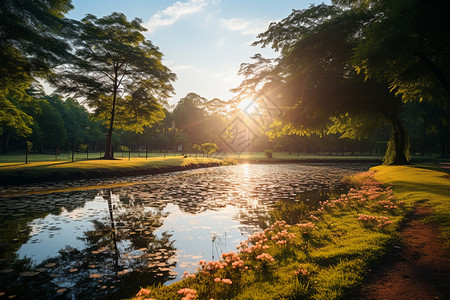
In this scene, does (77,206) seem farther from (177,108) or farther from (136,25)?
(177,108)

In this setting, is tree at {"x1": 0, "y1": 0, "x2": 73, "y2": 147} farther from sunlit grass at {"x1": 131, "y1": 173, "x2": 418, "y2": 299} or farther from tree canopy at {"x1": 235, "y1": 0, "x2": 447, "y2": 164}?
sunlit grass at {"x1": 131, "y1": 173, "x2": 418, "y2": 299}

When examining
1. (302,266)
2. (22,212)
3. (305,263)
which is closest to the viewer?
(302,266)

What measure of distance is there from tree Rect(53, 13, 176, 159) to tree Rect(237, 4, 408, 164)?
13.3 m

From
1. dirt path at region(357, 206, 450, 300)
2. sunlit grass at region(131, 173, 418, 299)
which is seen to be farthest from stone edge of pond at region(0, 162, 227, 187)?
dirt path at region(357, 206, 450, 300)

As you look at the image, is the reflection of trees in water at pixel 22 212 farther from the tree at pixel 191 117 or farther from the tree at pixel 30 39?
the tree at pixel 191 117

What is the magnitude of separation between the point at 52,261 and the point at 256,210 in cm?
727

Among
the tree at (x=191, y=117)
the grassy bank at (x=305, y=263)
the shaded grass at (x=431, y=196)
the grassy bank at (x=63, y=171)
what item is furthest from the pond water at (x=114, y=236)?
the tree at (x=191, y=117)

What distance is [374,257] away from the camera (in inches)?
202

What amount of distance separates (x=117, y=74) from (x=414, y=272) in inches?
1358

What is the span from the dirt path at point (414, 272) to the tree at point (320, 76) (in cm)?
1730

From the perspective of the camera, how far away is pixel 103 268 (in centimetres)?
518

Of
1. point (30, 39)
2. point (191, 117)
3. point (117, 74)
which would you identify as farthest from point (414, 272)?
point (191, 117)

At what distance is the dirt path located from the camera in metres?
3.85

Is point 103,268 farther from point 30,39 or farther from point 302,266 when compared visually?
A: point 30,39
